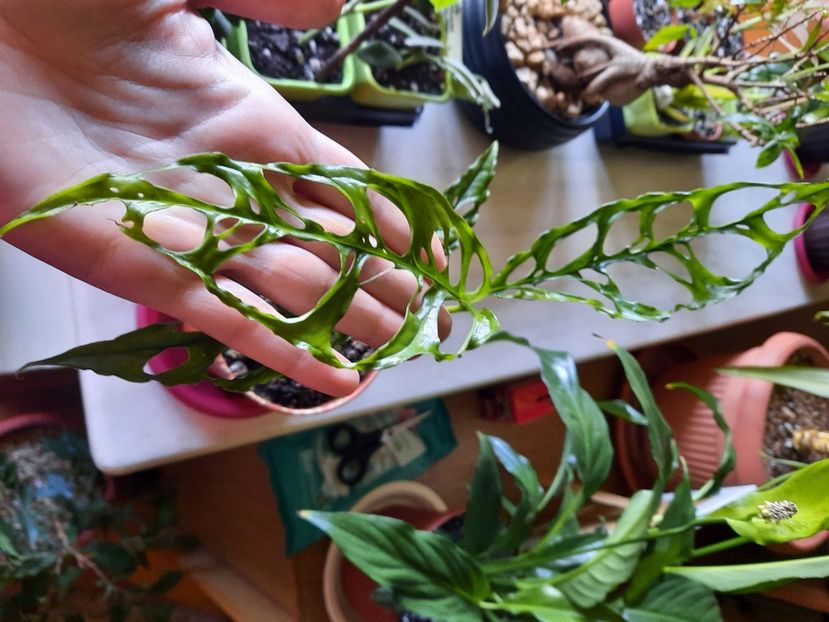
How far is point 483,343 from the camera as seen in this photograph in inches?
16.3

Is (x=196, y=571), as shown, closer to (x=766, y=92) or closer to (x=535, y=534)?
(x=535, y=534)

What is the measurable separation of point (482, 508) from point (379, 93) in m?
0.47

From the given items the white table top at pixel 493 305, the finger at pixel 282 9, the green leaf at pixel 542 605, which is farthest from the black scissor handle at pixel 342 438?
the finger at pixel 282 9

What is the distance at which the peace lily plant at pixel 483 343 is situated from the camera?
12.7 inches

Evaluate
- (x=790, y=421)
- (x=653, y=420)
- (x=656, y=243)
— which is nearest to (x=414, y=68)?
Answer: (x=656, y=243)

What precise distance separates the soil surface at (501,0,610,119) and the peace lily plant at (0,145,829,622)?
0.23 m

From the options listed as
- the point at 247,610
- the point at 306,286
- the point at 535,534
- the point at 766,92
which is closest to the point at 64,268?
the point at 306,286

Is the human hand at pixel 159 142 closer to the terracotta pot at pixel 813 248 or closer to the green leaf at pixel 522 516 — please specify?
the green leaf at pixel 522 516

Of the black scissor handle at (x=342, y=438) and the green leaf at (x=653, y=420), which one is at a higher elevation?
the green leaf at (x=653, y=420)

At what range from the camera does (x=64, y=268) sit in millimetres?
437

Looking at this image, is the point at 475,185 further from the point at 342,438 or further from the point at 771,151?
the point at 342,438

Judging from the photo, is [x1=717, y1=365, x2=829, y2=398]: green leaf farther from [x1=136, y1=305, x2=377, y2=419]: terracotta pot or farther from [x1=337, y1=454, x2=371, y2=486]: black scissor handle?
[x1=337, y1=454, x2=371, y2=486]: black scissor handle

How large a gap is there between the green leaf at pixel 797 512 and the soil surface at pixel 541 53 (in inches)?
19.5

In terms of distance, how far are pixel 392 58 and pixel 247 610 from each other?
727mm
